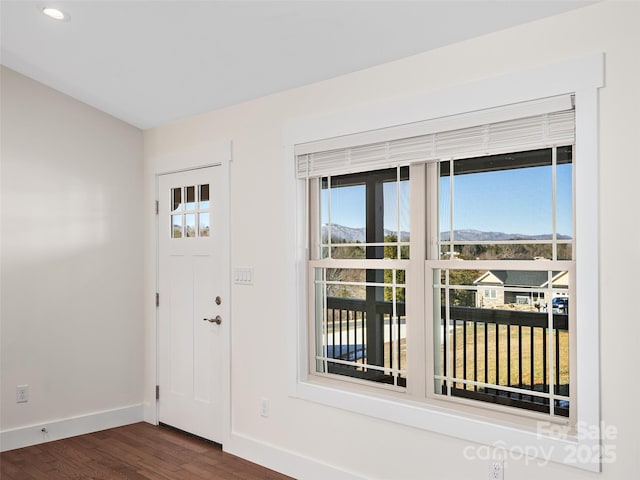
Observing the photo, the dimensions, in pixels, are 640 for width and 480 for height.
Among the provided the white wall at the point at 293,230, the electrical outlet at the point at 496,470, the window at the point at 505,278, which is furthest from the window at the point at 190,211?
the electrical outlet at the point at 496,470

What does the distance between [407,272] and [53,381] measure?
298 cm

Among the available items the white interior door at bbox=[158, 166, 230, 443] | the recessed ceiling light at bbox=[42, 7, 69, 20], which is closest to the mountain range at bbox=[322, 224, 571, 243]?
the white interior door at bbox=[158, 166, 230, 443]

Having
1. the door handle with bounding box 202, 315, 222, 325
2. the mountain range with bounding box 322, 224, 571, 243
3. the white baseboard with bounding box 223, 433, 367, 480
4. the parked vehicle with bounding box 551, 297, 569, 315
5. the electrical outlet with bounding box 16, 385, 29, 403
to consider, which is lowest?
the white baseboard with bounding box 223, 433, 367, 480

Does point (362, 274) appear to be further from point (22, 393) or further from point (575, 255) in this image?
point (22, 393)

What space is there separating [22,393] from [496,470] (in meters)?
3.40

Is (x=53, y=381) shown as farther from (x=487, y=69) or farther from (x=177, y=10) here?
(x=487, y=69)

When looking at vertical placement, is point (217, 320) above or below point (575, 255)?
below

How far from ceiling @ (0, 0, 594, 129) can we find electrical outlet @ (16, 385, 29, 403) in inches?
89.7

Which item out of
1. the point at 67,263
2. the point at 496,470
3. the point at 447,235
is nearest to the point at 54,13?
the point at 67,263

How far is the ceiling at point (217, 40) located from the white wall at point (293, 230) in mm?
107

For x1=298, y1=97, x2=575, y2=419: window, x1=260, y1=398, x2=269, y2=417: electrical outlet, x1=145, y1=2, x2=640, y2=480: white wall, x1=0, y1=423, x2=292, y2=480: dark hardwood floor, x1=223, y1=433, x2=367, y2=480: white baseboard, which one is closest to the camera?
x1=145, y1=2, x2=640, y2=480: white wall

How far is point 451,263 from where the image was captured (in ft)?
9.24

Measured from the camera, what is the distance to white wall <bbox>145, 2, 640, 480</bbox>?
2209 mm

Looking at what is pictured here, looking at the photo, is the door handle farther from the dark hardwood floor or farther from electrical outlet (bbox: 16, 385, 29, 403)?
electrical outlet (bbox: 16, 385, 29, 403)
